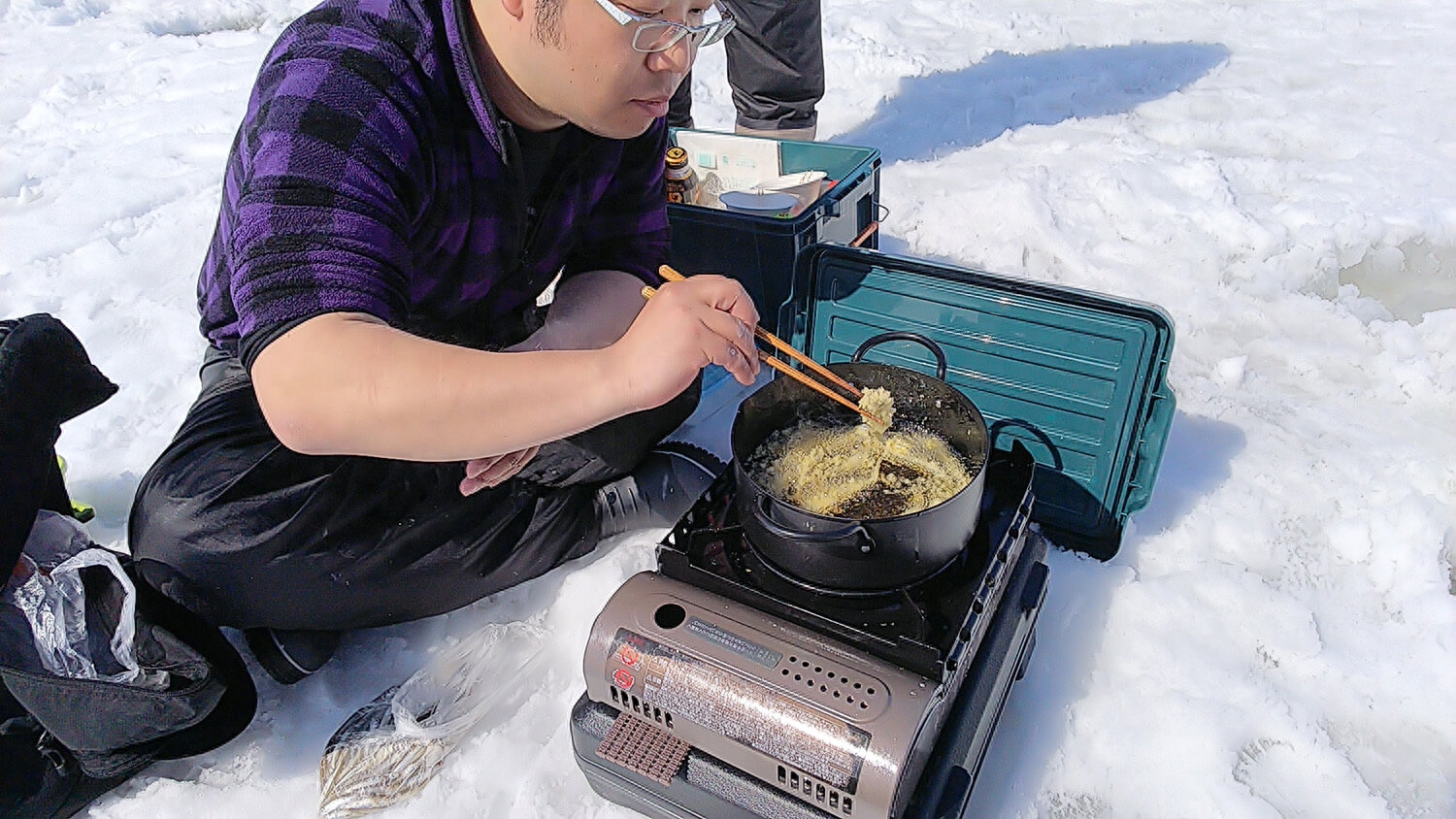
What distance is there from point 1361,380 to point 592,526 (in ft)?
6.22

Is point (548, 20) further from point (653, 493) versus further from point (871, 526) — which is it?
point (653, 493)

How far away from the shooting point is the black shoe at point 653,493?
181 centimetres

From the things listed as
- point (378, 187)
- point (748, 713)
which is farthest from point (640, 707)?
point (378, 187)

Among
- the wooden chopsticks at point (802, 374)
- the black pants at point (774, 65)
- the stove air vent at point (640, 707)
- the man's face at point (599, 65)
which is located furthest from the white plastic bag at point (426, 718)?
the black pants at point (774, 65)

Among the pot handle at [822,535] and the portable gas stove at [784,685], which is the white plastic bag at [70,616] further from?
the pot handle at [822,535]

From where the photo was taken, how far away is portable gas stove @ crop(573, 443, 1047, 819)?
1.16 metres

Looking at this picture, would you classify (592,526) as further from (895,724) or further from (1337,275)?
(1337,275)

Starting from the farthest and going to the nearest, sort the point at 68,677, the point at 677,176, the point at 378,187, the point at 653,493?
1. the point at 677,176
2. the point at 653,493
3. the point at 68,677
4. the point at 378,187

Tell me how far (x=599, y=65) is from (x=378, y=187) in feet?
1.07

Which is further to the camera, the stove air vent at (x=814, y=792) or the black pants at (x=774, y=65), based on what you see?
the black pants at (x=774, y=65)

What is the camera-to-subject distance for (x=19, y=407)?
136 centimetres

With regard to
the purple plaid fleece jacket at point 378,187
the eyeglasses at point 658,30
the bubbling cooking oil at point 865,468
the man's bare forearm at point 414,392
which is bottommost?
the bubbling cooking oil at point 865,468

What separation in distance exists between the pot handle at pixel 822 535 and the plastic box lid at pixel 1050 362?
2.30ft

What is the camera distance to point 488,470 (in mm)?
1513
